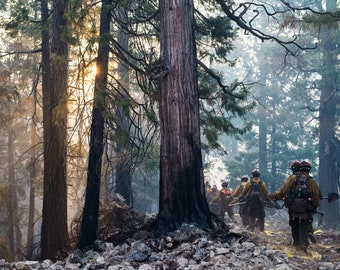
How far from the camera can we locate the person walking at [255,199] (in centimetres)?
1345

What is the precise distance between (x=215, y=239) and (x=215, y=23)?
236 inches

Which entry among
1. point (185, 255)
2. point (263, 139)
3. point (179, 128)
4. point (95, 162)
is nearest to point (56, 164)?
point (95, 162)

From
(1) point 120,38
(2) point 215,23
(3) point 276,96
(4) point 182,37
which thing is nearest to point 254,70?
(3) point 276,96

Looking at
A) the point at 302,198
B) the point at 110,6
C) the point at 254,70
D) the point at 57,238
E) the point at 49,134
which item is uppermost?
the point at 254,70

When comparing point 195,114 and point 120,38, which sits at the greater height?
point 120,38

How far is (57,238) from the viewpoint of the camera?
29.5ft

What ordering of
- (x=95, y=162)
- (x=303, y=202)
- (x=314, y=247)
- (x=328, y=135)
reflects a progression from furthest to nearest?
(x=328, y=135), (x=314, y=247), (x=303, y=202), (x=95, y=162)

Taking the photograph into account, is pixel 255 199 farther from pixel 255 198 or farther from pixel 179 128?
pixel 179 128

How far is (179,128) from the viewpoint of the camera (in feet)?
23.9

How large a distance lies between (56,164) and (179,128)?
3296 mm

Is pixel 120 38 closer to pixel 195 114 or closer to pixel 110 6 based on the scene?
pixel 110 6

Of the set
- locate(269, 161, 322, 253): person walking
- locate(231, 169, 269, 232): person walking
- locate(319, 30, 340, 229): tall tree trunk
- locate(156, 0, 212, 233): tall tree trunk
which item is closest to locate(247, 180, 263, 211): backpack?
locate(231, 169, 269, 232): person walking

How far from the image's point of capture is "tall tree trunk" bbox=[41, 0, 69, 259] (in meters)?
9.00

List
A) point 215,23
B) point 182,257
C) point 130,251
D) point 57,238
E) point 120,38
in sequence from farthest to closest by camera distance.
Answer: point 120,38 → point 215,23 → point 57,238 → point 130,251 → point 182,257
